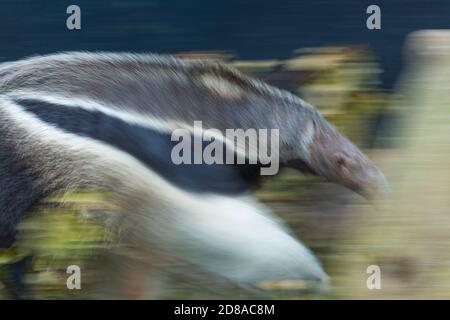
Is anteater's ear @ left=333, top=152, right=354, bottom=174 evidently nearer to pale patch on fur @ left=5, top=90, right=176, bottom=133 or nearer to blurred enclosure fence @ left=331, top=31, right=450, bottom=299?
blurred enclosure fence @ left=331, top=31, right=450, bottom=299

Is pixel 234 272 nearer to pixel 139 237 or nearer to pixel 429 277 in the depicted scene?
pixel 139 237

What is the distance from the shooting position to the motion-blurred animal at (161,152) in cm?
320

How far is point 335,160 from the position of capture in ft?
11.3

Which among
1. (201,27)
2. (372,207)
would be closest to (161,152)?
(201,27)

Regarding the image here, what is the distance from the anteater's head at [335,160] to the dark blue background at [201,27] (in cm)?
28

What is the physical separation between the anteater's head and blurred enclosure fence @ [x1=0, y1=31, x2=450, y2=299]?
0.12 ft

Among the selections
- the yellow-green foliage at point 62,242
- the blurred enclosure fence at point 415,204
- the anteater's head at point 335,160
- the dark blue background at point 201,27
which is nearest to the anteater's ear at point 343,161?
the anteater's head at point 335,160

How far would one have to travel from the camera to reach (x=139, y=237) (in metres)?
3.31

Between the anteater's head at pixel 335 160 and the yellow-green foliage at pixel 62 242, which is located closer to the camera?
the yellow-green foliage at pixel 62 242

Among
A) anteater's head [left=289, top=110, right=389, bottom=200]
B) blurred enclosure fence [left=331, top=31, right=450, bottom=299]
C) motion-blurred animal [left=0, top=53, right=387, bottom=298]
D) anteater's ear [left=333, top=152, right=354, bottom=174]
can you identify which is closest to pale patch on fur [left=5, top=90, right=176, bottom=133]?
motion-blurred animal [left=0, top=53, right=387, bottom=298]

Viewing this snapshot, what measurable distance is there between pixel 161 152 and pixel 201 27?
50 centimetres

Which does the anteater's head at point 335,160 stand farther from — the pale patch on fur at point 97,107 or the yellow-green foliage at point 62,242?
the yellow-green foliage at point 62,242

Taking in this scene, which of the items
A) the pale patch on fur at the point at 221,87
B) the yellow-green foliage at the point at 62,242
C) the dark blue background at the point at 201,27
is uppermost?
the dark blue background at the point at 201,27

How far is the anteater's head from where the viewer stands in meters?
3.40
